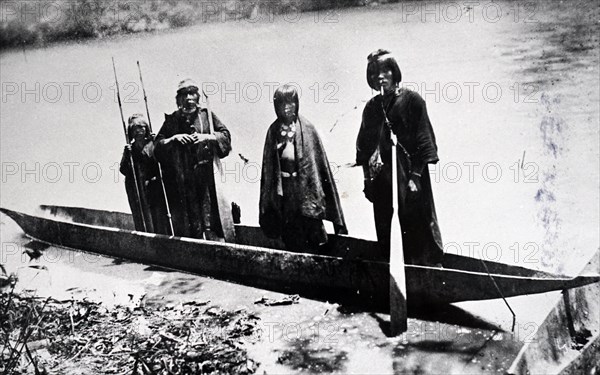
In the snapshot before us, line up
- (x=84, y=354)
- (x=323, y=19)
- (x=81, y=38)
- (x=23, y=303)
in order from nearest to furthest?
(x=84, y=354) < (x=323, y=19) < (x=23, y=303) < (x=81, y=38)

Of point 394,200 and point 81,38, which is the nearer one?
point 394,200

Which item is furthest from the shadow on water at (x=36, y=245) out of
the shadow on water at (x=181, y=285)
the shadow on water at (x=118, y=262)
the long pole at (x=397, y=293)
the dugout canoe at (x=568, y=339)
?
the dugout canoe at (x=568, y=339)

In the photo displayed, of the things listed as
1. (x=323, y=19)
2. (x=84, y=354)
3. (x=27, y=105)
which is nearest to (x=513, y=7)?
(x=323, y=19)

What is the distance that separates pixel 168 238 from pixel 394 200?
2.77 meters

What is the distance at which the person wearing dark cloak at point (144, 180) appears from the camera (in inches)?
255

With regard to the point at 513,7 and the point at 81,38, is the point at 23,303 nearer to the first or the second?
the point at 81,38

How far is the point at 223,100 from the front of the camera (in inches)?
237

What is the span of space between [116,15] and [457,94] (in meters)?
3.61

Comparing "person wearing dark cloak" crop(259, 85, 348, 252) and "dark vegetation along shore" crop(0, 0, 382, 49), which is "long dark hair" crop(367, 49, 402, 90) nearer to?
"dark vegetation along shore" crop(0, 0, 382, 49)

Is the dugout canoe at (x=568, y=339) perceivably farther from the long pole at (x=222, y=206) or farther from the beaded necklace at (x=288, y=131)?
the long pole at (x=222, y=206)

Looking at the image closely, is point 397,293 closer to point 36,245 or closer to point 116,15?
point 116,15

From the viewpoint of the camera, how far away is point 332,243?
5574mm

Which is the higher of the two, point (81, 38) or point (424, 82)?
point (81, 38)

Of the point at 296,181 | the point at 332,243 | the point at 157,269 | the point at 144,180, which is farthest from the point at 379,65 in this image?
the point at 157,269
